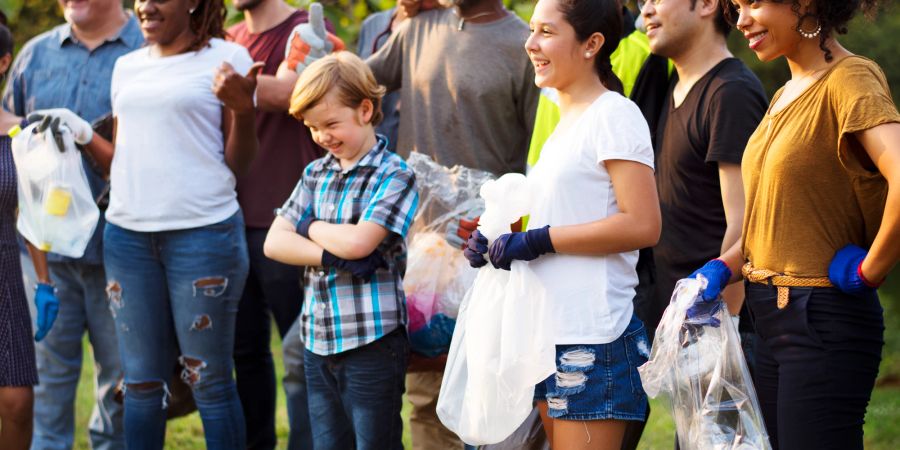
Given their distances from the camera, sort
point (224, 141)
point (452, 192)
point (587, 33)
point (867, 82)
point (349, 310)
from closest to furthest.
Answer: point (867, 82) < point (587, 33) < point (349, 310) < point (452, 192) < point (224, 141)

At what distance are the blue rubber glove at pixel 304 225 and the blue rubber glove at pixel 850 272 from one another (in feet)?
5.30

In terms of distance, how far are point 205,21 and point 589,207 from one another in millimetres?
1946

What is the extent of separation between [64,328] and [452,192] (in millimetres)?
1870

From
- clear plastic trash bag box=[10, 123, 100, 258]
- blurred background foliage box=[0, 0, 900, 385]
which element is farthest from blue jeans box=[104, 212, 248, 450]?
blurred background foliage box=[0, 0, 900, 385]

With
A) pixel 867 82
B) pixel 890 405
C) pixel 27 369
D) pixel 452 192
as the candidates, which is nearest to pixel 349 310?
pixel 452 192

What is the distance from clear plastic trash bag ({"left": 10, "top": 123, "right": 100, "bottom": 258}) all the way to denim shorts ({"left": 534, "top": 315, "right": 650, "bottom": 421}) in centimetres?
Answer: 202

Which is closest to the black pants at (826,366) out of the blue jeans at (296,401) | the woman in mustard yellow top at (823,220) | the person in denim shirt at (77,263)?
the woman in mustard yellow top at (823,220)

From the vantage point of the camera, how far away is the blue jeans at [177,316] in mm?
3959

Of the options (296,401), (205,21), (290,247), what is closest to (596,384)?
(290,247)

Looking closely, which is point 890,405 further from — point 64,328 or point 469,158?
point 64,328

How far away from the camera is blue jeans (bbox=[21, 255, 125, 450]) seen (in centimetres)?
455

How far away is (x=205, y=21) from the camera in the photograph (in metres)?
4.16

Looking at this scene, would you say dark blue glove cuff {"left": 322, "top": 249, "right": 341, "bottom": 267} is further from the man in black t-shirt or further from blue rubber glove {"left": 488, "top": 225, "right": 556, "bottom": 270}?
the man in black t-shirt

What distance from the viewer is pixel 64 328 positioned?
15.2ft
